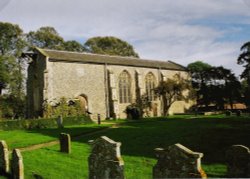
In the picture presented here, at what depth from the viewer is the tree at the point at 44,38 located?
51250mm

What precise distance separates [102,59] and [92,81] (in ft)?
11.5

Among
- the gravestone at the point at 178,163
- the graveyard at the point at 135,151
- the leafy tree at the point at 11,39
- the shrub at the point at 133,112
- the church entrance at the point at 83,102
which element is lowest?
the graveyard at the point at 135,151

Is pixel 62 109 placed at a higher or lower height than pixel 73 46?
lower

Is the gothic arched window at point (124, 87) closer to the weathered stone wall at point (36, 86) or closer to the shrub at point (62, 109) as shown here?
the shrub at point (62, 109)

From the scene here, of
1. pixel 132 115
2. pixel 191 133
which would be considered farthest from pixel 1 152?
pixel 132 115

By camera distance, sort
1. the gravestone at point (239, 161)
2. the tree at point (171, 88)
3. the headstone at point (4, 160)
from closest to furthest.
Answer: the gravestone at point (239, 161) → the headstone at point (4, 160) → the tree at point (171, 88)

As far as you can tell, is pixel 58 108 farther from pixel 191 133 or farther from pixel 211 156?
pixel 211 156

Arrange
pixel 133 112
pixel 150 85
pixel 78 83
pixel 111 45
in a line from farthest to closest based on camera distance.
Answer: pixel 111 45, pixel 150 85, pixel 78 83, pixel 133 112

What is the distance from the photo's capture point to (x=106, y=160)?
8812 millimetres

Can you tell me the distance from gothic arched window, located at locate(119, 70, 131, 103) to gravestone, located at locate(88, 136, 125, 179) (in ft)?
108

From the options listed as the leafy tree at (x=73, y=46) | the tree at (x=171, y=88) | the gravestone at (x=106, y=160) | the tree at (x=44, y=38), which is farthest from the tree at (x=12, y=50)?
the gravestone at (x=106, y=160)

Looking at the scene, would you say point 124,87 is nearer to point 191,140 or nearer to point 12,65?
point 12,65

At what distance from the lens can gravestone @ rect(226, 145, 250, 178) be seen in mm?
8531

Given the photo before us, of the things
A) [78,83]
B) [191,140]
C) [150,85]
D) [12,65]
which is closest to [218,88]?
[150,85]
